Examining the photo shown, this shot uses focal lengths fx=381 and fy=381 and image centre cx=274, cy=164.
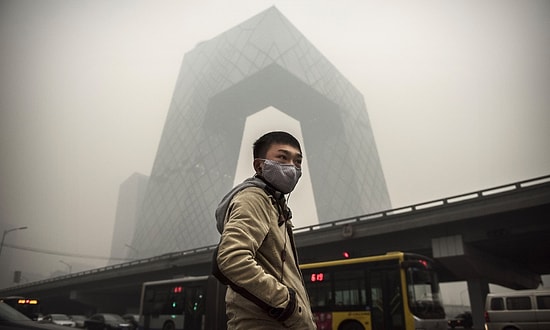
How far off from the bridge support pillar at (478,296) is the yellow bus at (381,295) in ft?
35.8

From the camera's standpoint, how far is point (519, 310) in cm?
1411

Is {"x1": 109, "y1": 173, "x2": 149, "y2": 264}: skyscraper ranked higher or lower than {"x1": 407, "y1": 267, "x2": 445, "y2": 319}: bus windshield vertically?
higher

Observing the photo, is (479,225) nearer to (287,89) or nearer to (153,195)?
(287,89)

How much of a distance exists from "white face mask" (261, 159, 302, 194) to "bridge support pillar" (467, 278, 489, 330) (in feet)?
72.3

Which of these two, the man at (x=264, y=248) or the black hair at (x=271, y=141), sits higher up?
the black hair at (x=271, y=141)

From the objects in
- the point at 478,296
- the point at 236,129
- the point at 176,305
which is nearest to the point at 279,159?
the point at 176,305

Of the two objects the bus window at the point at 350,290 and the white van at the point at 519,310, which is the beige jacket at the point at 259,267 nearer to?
the bus window at the point at 350,290

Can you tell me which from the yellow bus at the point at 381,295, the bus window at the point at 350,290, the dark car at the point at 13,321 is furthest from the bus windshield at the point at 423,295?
the dark car at the point at 13,321

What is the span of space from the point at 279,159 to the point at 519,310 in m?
16.1

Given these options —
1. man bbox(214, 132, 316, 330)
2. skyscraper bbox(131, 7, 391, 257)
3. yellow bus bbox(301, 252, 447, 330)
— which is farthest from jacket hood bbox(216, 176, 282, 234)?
skyscraper bbox(131, 7, 391, 257)

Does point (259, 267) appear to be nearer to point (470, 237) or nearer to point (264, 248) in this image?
point (264, 248)

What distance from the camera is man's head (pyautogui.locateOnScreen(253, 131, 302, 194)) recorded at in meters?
1.90

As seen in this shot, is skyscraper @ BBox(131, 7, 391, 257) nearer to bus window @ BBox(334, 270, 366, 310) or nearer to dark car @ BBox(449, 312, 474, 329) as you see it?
dark car @ BBox(449, 312, 474, 329)

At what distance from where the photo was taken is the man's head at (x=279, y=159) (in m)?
1.90
